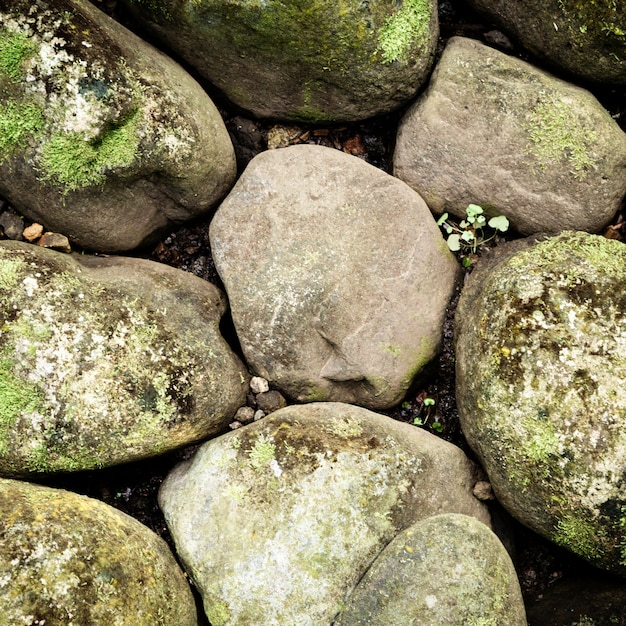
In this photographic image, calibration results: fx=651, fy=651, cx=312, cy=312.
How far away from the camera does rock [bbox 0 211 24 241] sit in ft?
9.58

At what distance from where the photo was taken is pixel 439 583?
2529mm

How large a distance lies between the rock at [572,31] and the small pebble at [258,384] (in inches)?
79.0

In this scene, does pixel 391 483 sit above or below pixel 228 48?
below

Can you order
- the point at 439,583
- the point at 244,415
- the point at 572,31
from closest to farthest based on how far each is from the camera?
the point at 439,583 < the point at 572,31 < the point at 244,415

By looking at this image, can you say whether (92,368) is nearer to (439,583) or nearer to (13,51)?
(13,51)

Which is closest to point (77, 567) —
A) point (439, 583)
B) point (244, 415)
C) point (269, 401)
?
point (244, 415)

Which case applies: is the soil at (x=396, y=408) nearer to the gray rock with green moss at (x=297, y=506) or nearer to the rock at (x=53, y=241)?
the gray rock with green moss at (x=297, y=506)

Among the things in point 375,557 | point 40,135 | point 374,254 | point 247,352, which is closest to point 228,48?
point 40,135

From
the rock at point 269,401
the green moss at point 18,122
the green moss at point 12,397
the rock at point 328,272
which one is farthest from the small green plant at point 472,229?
the green moss at point 12,397

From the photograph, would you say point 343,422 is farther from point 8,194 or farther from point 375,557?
point 8,194

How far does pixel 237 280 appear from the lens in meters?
2.97

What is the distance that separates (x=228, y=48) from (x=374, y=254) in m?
1.12

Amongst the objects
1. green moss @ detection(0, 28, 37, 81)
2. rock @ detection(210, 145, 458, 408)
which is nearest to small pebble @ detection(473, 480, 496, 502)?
rock @ detection(210, 145, 458, 408)

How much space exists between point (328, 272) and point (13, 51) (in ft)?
5.10
